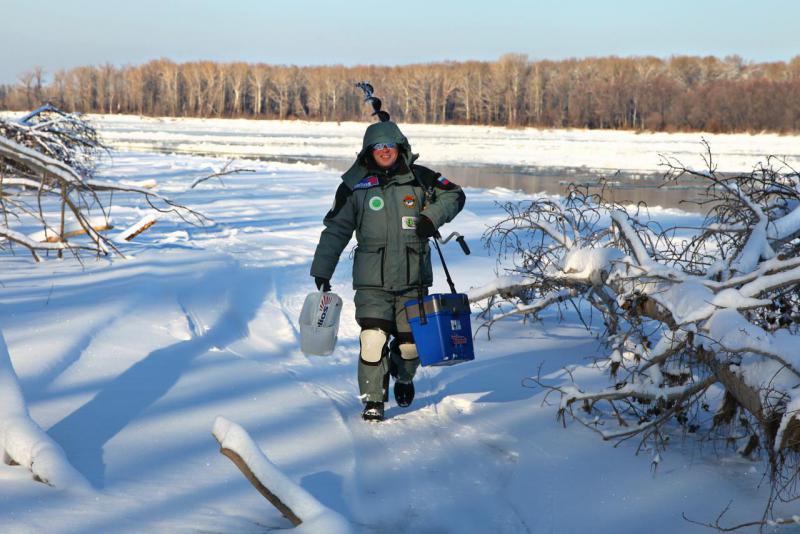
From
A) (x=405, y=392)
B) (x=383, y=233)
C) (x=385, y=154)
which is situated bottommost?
(x=405, y=392)

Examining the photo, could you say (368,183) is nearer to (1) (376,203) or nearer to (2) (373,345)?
(1) (376,203)

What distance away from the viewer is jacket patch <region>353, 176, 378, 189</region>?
4508mm

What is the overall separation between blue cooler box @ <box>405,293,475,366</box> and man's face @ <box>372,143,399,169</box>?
31.0 inches

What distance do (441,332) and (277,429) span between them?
0.97 metres

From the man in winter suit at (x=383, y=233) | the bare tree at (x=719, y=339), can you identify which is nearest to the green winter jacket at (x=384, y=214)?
the man in winter suit at (x=383, y=233)

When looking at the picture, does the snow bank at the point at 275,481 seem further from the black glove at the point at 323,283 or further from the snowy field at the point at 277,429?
the black glove at the point at 323,283

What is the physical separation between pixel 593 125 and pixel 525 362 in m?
68.8

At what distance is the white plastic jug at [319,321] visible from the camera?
4508 millimetres

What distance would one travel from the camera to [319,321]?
4523 mm

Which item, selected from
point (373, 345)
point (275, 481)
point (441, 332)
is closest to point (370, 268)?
point (373, 345)

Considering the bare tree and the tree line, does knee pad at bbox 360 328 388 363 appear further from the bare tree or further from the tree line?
the tree line

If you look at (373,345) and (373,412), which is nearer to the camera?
(373,412)

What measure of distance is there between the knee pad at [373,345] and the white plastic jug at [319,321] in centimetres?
19

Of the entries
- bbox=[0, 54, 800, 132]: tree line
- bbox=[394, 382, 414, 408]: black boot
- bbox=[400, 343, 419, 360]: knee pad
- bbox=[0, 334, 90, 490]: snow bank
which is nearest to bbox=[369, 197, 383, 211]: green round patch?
bbox=[400, 343, 419, 360]: knee pad
